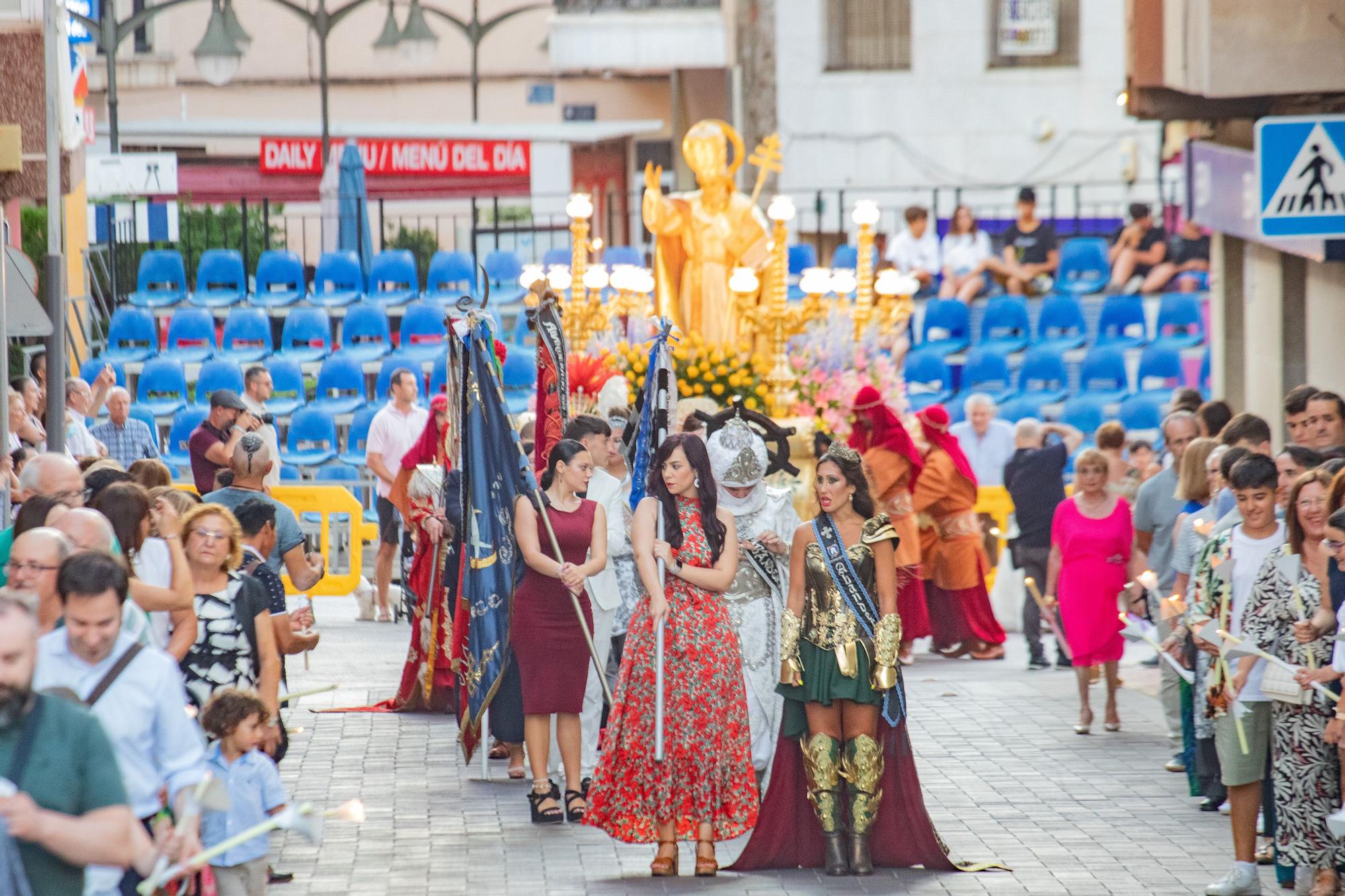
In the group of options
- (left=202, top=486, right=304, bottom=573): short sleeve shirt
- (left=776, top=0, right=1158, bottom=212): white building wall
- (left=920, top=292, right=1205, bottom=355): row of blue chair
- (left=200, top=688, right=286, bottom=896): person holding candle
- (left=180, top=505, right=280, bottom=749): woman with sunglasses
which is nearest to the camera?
(left=200, top=688, right=286, bottom=896): person holding candle

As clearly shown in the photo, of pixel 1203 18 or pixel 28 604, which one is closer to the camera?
pixel 28 604

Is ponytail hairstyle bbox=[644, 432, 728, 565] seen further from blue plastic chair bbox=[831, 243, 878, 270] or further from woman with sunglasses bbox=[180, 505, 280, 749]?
blue plastic chair bbox=[831, 243, 878, 270]

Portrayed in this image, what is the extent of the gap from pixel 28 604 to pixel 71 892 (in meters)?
0.64

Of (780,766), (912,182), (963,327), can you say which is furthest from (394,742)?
(912,182)

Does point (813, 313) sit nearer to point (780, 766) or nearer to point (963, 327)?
point (963, 327)

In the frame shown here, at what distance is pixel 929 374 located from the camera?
2250 cm

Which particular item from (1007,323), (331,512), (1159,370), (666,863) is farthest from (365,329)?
(666,863)

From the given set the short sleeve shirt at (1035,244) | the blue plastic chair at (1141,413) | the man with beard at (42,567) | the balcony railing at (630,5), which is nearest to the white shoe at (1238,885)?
the man with beard at (42,567)

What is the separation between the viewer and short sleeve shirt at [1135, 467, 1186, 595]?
11367 mm

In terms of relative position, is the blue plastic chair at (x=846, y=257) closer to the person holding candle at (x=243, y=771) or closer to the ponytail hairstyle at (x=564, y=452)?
the ponytail hairstyle at (x=564, y=452)

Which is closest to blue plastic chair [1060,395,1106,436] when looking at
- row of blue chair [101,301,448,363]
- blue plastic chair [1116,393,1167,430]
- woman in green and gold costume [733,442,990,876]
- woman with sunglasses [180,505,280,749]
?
blue plastic chair [1116,393,1167,430]

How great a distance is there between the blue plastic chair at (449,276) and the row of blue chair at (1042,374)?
6.07 metres

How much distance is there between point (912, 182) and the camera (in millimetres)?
30656

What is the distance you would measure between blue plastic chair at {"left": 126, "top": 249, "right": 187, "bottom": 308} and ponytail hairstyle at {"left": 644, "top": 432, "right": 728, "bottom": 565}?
1748 centimetres
